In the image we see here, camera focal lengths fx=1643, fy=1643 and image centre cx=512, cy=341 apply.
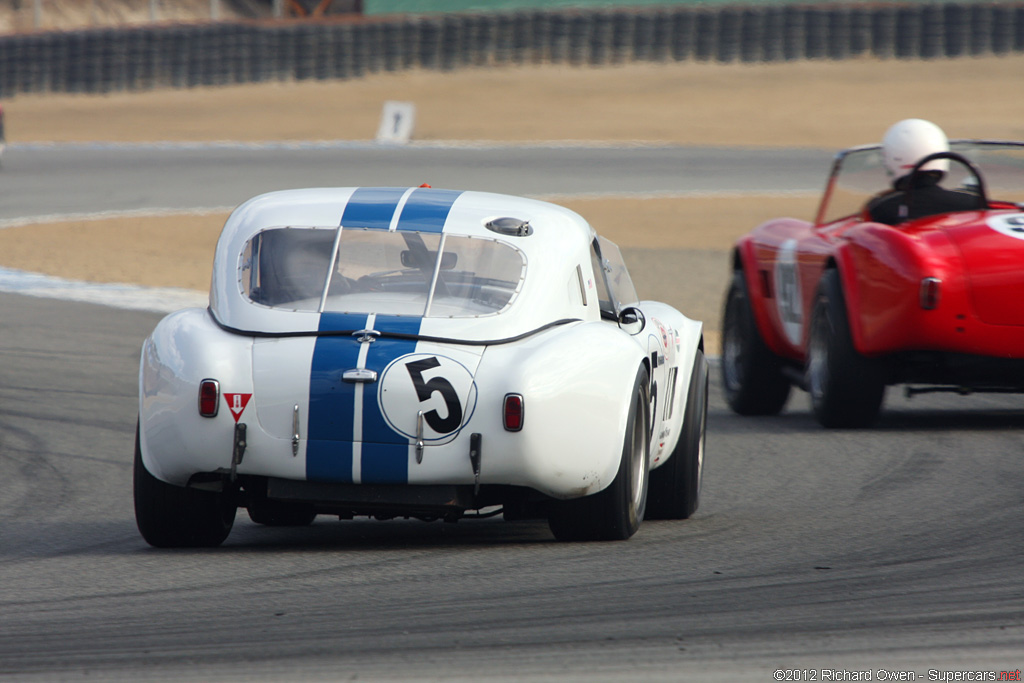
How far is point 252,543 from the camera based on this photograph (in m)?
5.77

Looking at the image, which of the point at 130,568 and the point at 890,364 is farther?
the point at 890,364

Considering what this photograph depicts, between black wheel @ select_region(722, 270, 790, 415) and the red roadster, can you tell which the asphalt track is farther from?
black wheel @ select_region(722, 270, 790, 415)

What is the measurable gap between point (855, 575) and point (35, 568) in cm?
256

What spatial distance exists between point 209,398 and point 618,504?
1360mm

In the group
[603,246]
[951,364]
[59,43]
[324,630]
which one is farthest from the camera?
[59,43]

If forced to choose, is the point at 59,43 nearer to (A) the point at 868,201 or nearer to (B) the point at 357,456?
(A) the point at 868,201

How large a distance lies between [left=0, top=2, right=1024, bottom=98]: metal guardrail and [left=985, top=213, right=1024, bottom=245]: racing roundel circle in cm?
2976

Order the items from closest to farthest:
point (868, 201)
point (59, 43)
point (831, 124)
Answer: point (868, 201) < point (831, 124) < point (59, 43)

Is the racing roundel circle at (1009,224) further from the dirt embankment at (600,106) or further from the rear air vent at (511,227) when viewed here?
the dirt embankment at (600,106)

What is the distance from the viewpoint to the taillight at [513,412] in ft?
16.5

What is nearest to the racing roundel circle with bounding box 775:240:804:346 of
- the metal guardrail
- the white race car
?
the white race car

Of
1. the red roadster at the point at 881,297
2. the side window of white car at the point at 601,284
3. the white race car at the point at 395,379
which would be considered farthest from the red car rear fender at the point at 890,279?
the white race car at the point at 395,379

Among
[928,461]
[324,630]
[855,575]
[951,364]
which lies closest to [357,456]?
[324,630]

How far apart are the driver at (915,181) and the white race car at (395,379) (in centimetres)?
336
